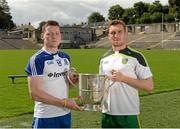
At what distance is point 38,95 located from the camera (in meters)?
4.70

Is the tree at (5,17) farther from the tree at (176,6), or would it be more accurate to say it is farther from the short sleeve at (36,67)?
the short sleeve at (36,67)

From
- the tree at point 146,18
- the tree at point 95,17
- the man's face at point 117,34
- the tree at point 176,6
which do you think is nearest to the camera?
the man's face at point 117,34

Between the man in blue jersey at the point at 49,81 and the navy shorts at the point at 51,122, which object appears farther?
the navy shorts at the point at 51,122

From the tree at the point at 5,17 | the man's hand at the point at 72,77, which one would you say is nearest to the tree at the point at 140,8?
the tree at the point at 5,17

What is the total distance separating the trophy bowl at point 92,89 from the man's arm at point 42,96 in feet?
0.63

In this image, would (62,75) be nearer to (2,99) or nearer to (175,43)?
(2,99)

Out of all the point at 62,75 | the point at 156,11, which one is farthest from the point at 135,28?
the point at 62,75

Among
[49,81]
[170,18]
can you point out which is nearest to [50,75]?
[49,81]

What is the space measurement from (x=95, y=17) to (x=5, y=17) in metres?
36.2

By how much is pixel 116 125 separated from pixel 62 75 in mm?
829

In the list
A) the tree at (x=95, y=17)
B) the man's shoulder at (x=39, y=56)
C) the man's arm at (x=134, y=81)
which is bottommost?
the man's arm at (x=134, y=81)

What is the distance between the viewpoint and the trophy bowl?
4402 mm

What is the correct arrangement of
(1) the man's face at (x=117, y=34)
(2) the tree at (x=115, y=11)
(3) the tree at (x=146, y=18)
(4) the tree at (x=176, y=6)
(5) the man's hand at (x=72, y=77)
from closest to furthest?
(1) the man's face at (x=117, y=34) → (5) the man's hand at (x=72, y=77) → (4) the tree at (x=176, y=6) → (3) the tree at (x=146, y=18) → (2) the tree at (x=115, y=11)

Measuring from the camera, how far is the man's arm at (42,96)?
182 inches
